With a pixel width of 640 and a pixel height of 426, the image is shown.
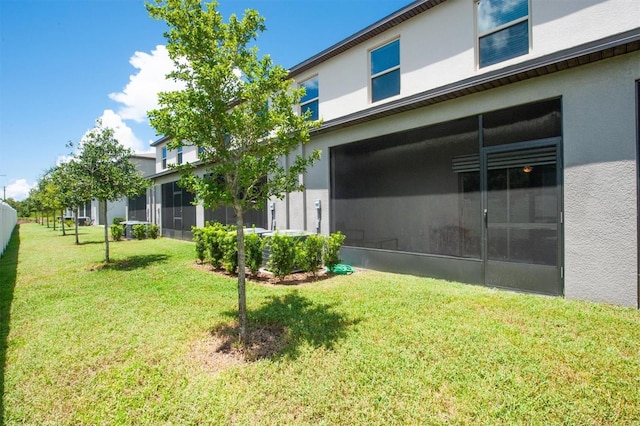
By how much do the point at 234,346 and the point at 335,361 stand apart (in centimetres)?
136

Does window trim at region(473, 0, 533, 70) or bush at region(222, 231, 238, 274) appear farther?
bush at region(222, 231, 238, 274)

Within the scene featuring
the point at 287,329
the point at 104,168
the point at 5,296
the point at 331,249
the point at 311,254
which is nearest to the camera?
the point at 287,329

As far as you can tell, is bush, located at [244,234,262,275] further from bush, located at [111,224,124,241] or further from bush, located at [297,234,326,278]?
bush, located at [111,224,124,241]

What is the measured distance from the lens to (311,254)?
7766 mm

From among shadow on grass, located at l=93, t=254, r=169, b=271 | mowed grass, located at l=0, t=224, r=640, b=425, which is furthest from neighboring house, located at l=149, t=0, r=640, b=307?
shadow on grass, located at l=93, t=254, r=169, b=271

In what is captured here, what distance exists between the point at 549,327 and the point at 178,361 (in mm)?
4873

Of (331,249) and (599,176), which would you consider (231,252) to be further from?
(599,176)

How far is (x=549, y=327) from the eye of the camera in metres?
4.32

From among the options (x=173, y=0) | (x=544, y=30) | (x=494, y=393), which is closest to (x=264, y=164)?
(x=173, y=0)

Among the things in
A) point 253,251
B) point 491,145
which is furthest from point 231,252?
point 491,145

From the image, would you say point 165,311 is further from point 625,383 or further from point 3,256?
point 3,256

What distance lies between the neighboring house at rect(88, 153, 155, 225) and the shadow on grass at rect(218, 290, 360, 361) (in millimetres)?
12824

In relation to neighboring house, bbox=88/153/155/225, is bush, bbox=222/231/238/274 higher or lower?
lower

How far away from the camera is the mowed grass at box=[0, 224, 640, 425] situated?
9.30 ft
